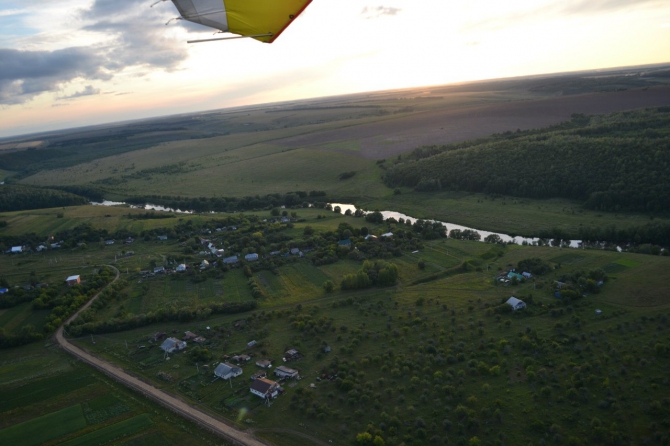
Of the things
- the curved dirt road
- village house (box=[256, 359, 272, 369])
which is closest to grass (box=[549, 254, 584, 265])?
village house (box=[256, 359, 272, 369])

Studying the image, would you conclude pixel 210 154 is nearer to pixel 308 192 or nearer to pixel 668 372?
pixel 308 192

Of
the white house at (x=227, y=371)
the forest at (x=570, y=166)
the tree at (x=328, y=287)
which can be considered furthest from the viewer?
the forest at (x=570, y=166)

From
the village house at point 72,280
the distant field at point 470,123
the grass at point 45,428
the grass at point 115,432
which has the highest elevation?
the distant field at point 470,123

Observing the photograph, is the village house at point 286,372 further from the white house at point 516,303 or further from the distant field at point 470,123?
the distant field at point 470,123

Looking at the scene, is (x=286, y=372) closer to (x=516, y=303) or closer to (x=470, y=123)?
(x=516, y=303)

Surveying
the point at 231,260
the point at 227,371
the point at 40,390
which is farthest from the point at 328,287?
the point at 40,390

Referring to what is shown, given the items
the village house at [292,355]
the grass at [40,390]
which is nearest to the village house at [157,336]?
the grass at [40,390]

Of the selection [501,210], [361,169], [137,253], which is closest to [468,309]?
[501,210]
